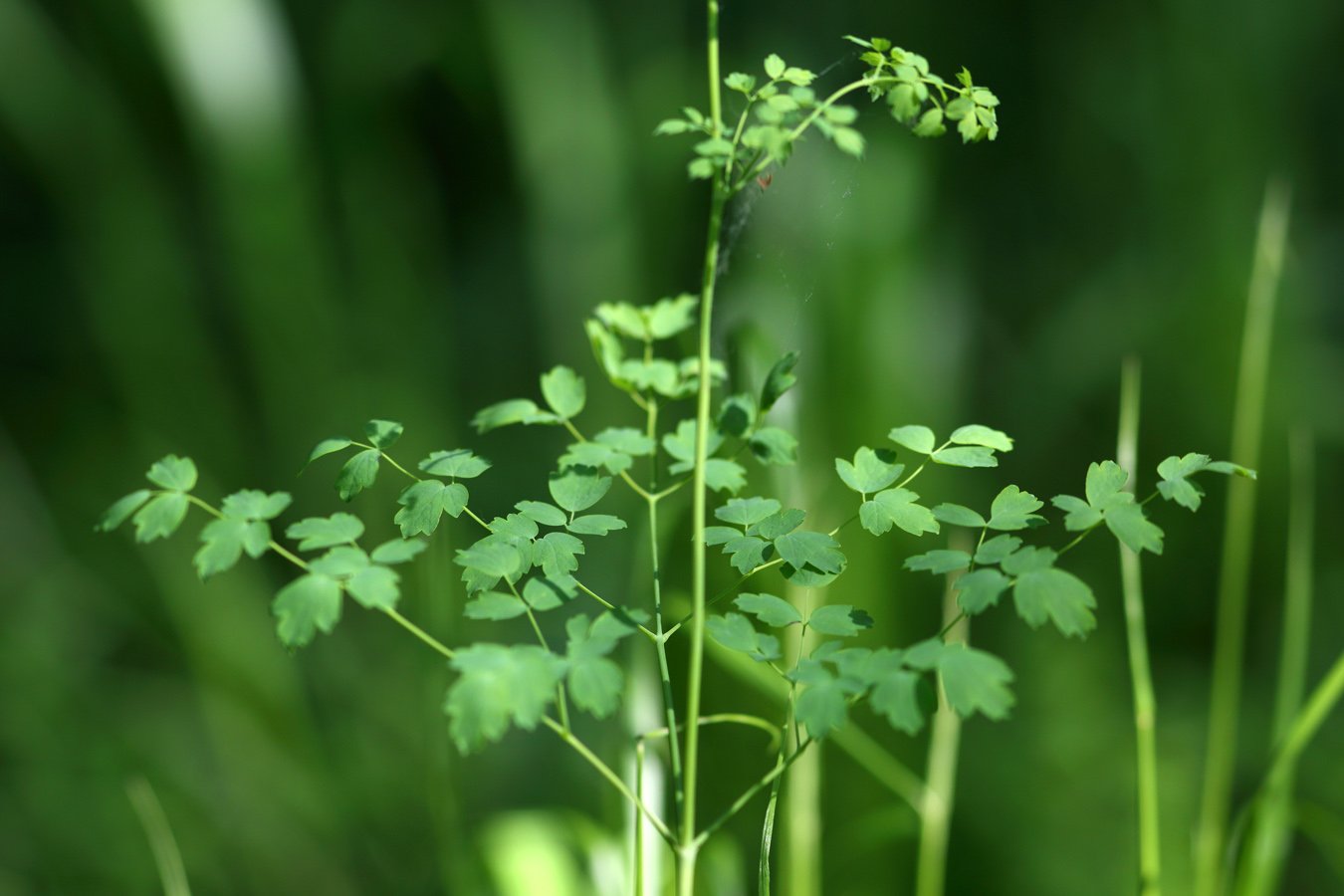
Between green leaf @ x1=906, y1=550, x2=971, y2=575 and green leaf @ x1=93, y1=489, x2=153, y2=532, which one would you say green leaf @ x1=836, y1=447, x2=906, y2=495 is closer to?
green leaf @ x1=906, y1=550, x2=971, y2=575

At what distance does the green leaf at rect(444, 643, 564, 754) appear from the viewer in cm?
21

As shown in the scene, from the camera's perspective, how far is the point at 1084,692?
86 cm

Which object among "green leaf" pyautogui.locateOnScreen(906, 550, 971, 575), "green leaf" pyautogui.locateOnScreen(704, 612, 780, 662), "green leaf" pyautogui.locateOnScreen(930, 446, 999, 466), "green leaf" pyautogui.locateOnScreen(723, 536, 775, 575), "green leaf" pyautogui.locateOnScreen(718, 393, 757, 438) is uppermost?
"green leaf" pyautogui.locateOnScreen(718, 393, 757, 438)

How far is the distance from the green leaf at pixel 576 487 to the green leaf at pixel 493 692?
8 cm

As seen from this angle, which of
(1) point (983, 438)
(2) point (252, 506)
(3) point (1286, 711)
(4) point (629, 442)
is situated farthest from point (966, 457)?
(3) point (1286, 711)

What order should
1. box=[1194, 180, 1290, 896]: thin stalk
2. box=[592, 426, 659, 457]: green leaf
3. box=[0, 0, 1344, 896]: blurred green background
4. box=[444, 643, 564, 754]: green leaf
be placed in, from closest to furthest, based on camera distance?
1. box=[444, 643, 564, 754]: green leaf
2. box=[592, 426, 659, 457]: green leaf
3. box=[1194, 180, 1290, 896]: thin stalk
4. box=[0, 0, 1344, 896]: blurred green background

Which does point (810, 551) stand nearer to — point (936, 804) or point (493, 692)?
point (493, 692)

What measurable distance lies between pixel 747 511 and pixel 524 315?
845mm

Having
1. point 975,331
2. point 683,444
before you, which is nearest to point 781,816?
point 683,444

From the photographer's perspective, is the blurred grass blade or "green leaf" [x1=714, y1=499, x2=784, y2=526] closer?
"green leaf" [x1=714, y1=499, x2=784, y2=526]

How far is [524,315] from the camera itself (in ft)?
3.56

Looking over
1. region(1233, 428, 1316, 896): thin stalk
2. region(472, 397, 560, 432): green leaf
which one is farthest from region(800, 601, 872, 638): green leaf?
region(1233, 428, 1316, 896): thin stalk

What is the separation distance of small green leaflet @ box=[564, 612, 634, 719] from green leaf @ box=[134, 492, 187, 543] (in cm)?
12

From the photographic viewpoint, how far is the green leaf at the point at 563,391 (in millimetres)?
321
